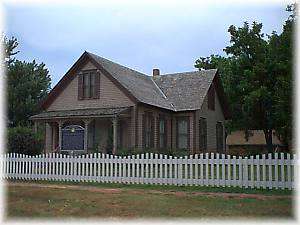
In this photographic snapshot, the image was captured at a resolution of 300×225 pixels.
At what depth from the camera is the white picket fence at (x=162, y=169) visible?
12734mm

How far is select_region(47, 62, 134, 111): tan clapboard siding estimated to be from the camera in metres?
25.5

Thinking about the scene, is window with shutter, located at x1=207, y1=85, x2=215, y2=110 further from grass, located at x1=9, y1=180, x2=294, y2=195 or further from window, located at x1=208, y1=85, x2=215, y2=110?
grass, located at x1=9, y1=180, x2=294, y2=195

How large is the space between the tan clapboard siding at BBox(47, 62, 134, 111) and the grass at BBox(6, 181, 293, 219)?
504 inches

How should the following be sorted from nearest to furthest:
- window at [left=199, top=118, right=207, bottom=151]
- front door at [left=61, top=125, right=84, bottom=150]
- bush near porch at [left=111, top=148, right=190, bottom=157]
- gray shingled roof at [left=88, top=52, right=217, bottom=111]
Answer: bush near porch at [left=111, top=148, right=190, bottom=157]
front door at [left=61, top=125, right=84, bottom=150]
gray shingled roof at [left=88, top=52, right=217, bottom=111]
window at [left=199, top=118, right=207, bottom=151]

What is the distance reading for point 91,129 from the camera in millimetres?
27234

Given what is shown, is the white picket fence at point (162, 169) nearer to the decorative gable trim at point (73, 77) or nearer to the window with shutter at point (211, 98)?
the decorative gable trim at point (73, 77)

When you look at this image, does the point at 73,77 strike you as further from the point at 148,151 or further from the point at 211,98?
the point at 211,98

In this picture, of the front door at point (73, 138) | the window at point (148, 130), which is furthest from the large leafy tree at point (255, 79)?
the front door at point (73, 138)

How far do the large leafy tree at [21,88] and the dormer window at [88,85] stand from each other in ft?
→ 44.7

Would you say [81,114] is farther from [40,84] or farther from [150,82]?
[40,84]

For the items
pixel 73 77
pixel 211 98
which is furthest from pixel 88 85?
pixel 211 98

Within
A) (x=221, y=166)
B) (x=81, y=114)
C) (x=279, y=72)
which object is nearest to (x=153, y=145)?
(x=81, y=114)

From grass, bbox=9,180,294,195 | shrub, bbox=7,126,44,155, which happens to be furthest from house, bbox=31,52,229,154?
grass, bbox=9,180,294,195

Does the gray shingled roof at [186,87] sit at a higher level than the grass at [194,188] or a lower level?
higher
